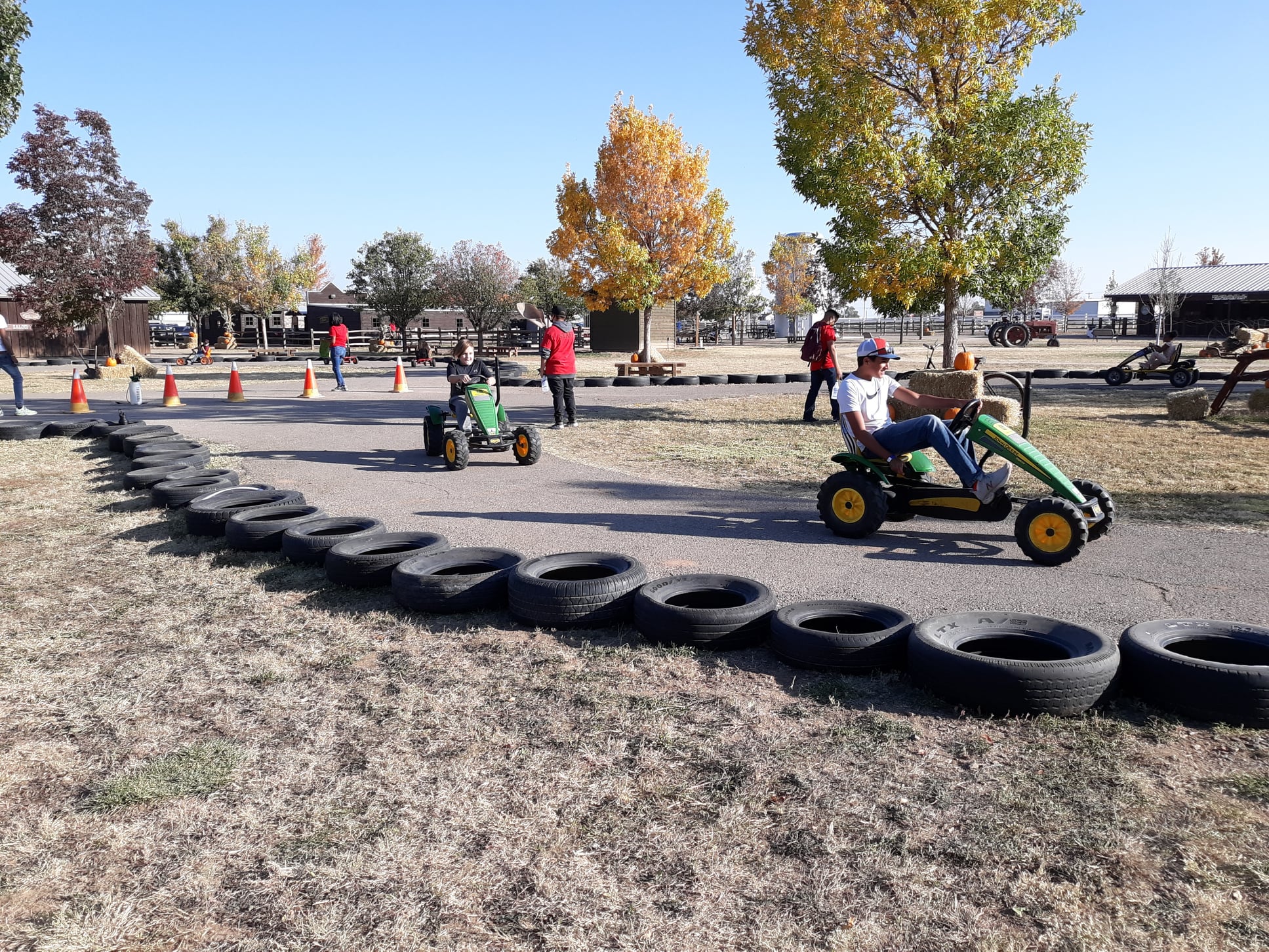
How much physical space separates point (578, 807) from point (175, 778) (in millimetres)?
1428

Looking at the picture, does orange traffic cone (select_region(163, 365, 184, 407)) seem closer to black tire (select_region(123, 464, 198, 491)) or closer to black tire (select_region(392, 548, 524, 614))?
black tire (select_region(123, 464, 198, 491))

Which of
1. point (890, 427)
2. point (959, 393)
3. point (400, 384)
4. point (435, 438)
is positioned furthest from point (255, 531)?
point (400, 384)

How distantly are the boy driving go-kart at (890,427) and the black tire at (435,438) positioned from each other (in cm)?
526

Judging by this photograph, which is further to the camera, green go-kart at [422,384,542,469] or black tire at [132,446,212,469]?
green go-kart at [422,384,542,469]

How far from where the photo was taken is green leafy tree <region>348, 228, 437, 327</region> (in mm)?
45531

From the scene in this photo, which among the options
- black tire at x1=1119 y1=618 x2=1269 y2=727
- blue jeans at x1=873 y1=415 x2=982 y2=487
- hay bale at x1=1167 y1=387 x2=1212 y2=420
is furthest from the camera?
hay bale at x1=1167 y1=387 x2=1212 y2=420

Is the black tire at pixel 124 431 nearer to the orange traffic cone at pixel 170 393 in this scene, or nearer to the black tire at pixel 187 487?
the black tire at pixel 187 487

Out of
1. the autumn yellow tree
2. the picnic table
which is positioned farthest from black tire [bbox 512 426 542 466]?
the autumn yellow tree

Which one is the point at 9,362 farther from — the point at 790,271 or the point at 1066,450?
the point at 790,271

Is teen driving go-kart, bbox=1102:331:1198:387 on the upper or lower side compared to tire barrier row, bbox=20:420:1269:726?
upper

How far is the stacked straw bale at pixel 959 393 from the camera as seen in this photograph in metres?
12.6

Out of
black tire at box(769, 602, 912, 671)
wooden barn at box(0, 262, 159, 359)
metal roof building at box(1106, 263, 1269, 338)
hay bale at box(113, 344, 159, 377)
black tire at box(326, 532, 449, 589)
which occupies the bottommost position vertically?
black tire at box(769, 602, 912, 671)

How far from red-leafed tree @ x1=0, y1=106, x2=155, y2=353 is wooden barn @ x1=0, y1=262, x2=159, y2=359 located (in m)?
8.24

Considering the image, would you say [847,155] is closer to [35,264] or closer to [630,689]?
[630,689]
